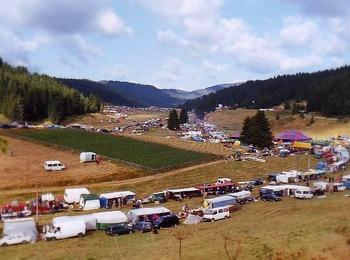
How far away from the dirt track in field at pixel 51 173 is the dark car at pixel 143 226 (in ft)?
62.9

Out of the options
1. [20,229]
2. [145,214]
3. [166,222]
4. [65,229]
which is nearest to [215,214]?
[166,222]

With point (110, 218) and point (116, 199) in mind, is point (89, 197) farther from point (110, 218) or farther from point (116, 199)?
point (110, 218)

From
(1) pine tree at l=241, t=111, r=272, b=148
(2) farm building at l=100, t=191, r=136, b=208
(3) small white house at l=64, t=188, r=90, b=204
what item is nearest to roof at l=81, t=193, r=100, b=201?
(2) farm building at l=100, t=191, r=136, b=208

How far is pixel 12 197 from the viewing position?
155 feet

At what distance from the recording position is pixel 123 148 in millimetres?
74938

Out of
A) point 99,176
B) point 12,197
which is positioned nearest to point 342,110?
point 99,176

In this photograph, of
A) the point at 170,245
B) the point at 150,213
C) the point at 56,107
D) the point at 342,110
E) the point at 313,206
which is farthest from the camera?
the point at 342,110

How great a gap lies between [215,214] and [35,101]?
3717 inches

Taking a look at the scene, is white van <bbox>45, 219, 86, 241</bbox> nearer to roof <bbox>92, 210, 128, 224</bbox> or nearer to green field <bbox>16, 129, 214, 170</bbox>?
roof <bbox>92, 210, 128, 224</bbox>

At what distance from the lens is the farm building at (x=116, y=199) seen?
44.8m

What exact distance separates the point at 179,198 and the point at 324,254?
22.3 metres

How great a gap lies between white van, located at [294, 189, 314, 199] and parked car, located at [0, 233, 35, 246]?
26.9 m

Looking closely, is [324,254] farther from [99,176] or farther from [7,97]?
[7,97]

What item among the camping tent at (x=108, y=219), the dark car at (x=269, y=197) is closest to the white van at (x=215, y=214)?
the camping tent at (x=108, y=219)
